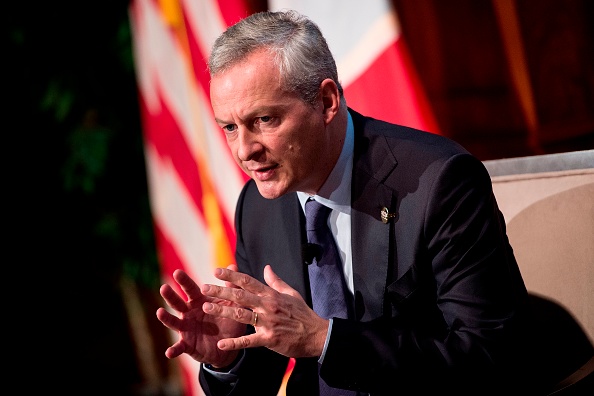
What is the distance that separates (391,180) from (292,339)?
0.43 m

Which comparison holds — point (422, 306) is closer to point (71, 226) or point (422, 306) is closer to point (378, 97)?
point (378, 97)

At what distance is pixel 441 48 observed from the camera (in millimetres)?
2148

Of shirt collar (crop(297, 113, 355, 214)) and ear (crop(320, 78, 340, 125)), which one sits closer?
ear (crop(320, 78, 340, 125))

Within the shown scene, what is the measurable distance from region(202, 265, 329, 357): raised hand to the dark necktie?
10.3 inches

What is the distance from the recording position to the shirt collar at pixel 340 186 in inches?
63.5

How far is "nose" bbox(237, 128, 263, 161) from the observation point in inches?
57.1

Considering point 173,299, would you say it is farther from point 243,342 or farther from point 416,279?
point 416,279

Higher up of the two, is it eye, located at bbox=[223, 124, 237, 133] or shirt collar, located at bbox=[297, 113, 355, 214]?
eye, located at bbox=[223, 124, 237, 133]

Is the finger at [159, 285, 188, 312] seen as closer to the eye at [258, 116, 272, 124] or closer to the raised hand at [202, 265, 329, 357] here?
the raised hand at [202, 265, 329, 357]

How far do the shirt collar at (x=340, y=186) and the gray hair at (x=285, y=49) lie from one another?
20 cm

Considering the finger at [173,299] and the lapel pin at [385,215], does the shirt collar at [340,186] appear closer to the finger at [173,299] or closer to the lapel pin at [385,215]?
the lapel pin at [385,215]

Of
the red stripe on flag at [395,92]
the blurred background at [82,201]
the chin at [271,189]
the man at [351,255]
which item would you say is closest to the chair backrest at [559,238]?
the man at [351,255]

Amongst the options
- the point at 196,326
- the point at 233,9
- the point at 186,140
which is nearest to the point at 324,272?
the point at 196,326

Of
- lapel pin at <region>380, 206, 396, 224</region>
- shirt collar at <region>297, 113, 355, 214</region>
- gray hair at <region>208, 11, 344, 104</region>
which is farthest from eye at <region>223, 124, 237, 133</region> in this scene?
lapel pin at <region>380, 206, 396, 224</region>
